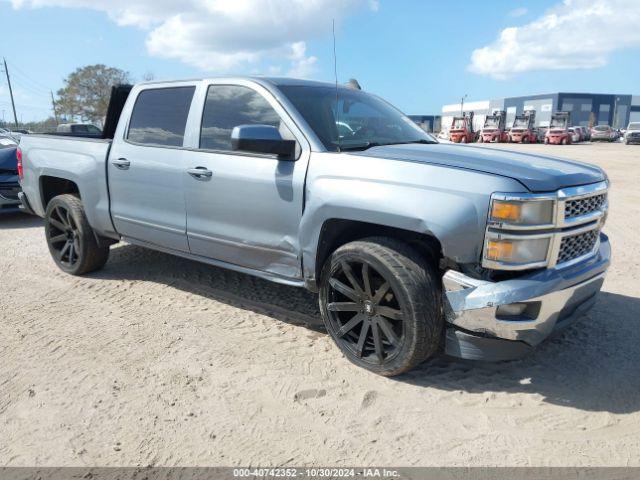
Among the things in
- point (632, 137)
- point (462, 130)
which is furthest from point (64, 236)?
point (632, 137)

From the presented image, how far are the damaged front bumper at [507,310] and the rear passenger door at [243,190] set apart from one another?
1.17m

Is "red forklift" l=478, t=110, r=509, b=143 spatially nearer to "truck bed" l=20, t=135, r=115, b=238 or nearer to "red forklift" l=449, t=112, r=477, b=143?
"red forklift" l=449, t=112, r=477, b=143

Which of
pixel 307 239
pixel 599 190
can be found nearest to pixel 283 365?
pixel 307 239

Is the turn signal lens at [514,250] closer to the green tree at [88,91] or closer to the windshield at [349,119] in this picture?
the windshield at [349,119]

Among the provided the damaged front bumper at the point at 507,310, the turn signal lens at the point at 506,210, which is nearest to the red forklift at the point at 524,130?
the damaged front bumper at the point at 507,310

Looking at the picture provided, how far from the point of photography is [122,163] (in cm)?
454

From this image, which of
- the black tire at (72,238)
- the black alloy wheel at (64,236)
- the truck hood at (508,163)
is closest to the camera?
the truck hood at (508,163)

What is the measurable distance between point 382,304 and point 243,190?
127 cm

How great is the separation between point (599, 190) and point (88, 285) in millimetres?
4444

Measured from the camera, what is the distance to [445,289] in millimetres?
2924

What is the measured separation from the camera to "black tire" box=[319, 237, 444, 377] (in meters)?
2.99

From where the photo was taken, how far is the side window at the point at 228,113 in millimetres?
3756

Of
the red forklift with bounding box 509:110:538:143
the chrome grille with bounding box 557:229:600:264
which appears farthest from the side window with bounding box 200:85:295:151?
the red forklift with bounding box 509:110:538:143

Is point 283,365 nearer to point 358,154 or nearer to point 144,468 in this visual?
point 144,468
